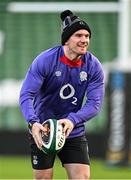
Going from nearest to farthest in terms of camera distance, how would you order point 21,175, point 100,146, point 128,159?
point 21,175 < point 128,159 < point 100,146

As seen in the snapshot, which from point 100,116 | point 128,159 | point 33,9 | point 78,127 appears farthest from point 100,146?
point 78,127

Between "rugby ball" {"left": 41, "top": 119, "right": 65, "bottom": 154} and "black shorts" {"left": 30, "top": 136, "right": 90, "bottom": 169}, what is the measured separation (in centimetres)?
40

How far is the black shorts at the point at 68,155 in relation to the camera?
8.05 metres

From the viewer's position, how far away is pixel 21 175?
1355 centimetres

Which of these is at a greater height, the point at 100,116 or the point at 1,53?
the point at 1,53

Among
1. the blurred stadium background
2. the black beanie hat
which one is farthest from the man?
the blurred stadium background

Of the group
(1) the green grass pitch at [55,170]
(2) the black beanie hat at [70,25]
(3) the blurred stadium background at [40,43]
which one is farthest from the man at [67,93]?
(3) the blurred stadium background at [40,43]

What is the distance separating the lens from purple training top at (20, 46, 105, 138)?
7.81m

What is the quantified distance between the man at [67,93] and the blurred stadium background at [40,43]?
8.37 meters

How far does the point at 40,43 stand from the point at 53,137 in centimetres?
989

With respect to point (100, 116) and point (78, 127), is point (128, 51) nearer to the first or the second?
point (100, 116)

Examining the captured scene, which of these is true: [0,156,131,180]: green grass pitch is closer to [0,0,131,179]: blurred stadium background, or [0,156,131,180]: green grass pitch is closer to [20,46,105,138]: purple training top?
[0,0,131,179]: blurred stadium background

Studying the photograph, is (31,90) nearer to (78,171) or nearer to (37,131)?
(37,131)

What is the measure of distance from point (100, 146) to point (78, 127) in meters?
8.70
